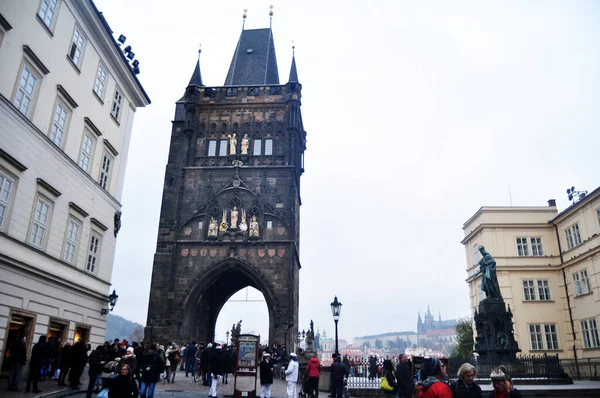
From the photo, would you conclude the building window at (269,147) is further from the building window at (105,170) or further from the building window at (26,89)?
the building window at (26,89)

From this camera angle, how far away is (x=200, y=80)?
127 feet

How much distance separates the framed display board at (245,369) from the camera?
14430mm

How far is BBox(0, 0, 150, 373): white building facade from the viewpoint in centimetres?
1340

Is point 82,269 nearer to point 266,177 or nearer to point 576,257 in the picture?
point 266,177

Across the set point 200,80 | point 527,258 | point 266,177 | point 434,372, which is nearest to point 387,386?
point 434,372

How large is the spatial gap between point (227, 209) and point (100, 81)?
15.6 m

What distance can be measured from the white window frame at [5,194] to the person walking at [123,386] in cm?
821

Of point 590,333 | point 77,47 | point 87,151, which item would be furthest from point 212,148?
point 590,333

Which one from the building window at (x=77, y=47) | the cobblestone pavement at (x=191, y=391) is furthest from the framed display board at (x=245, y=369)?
the building window at (x=77, y=47)

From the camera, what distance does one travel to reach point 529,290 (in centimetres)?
3391

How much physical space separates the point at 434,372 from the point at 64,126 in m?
15.4

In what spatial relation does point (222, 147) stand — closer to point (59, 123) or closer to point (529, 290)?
point (59, 123)

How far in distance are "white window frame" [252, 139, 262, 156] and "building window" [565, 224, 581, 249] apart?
22532 mm

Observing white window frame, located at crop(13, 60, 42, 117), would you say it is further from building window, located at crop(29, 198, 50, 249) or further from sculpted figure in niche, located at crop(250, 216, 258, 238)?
sculpted figure in niche, located at crop(250, 216, 258, 238)
